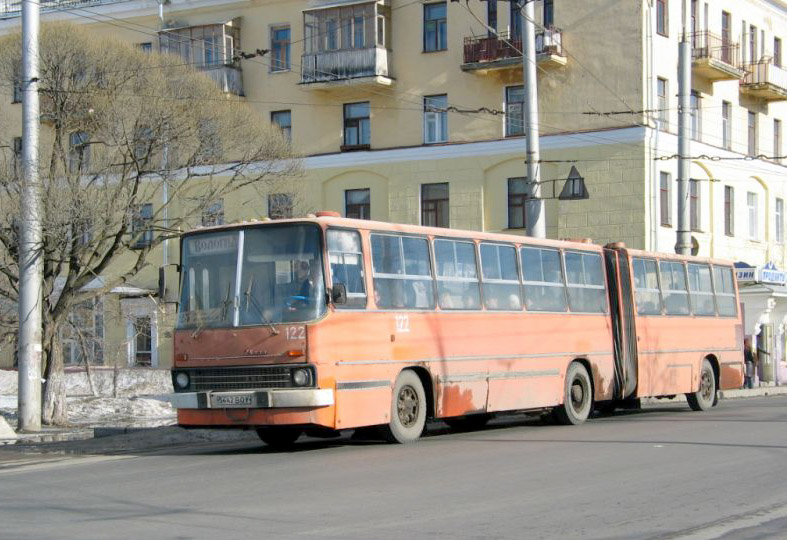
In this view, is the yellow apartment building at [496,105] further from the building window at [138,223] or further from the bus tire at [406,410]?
the bus tire at [406,410]

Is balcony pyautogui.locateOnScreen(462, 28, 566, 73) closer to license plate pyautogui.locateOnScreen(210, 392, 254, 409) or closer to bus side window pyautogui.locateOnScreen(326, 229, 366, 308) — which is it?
bus side window pyautogui.locateOnScreen(326, 229, 366, 308)

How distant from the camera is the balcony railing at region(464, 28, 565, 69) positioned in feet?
133

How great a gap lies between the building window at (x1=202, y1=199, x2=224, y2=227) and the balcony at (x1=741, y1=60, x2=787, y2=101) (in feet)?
87.9

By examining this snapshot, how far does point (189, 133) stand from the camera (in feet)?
79.7

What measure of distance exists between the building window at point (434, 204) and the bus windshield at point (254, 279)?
2782 centimetres

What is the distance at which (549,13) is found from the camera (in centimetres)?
4181

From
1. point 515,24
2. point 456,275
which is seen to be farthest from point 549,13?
point 456,275

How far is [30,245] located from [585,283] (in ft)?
31.3

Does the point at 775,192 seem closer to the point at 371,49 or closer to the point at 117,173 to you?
the point at 371,49

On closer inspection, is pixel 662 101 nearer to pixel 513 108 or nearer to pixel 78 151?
pixel 513 108

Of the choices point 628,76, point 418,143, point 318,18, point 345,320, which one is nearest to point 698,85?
point 628,76

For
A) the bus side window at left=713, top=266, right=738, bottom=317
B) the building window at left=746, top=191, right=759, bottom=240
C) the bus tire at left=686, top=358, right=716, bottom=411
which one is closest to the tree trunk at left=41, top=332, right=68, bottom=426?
the bus tire at left=686, top=358, right=716, bottom=411

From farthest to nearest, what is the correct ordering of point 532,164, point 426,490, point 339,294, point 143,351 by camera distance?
point 143,351
point 532,164
point 339,294
point 426,490

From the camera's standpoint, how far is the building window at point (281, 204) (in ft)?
90.9
